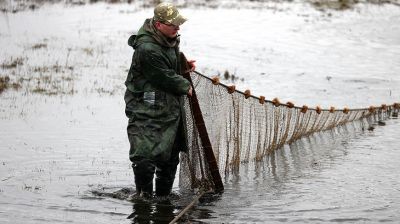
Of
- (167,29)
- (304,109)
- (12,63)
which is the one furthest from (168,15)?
(12,63)

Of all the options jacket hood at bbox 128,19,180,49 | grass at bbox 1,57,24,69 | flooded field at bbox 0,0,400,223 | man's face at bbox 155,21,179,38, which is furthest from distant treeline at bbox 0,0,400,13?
man's face at bbox 155,21,179,38

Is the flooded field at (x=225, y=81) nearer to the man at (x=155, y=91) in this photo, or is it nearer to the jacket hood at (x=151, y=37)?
the man at (x=155, y=91)

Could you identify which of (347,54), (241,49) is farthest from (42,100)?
(347,54)

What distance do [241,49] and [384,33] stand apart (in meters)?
7.81

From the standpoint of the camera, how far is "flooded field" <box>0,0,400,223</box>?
7.56m

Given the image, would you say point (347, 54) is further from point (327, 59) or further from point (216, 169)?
point (216, 169)

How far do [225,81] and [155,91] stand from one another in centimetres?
1229

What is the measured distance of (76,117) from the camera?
44.3 feet

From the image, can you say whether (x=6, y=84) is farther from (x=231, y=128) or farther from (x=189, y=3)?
(x=189, y=3)

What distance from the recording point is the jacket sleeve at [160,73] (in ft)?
22.4

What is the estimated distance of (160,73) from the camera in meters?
6.82

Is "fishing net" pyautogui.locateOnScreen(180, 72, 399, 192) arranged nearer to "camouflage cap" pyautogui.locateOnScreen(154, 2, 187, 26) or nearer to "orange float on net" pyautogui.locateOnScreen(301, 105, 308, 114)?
"orange float on net" pyautogui.locateOnScreen(301, 105, 308, 114)

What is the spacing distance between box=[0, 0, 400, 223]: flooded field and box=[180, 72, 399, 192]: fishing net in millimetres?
233

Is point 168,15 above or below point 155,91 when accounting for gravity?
above
